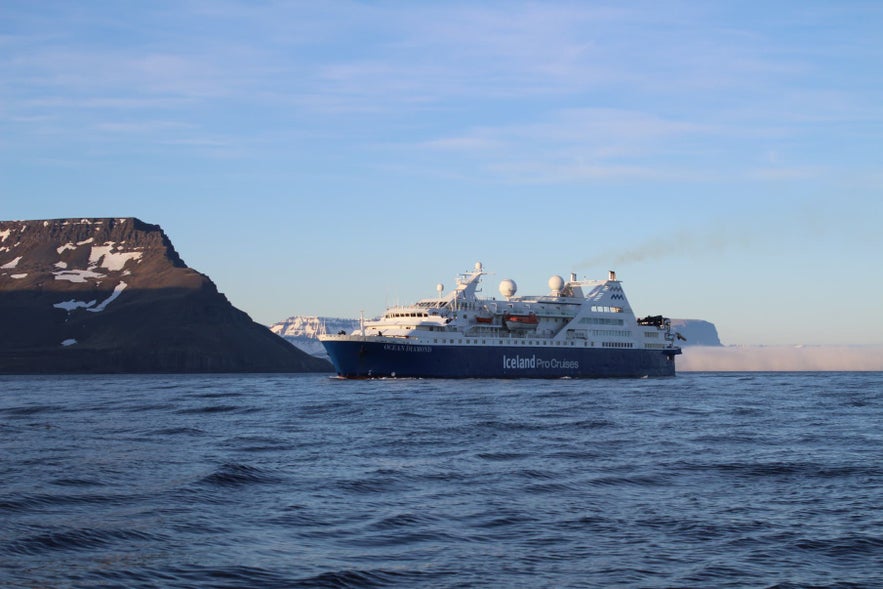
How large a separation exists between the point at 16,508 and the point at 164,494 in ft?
10.7

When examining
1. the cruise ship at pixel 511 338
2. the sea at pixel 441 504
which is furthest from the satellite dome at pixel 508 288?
the sea at pixel 441 504

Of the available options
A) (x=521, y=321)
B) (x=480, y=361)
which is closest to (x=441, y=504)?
(x=480, y=361)

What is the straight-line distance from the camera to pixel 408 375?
86.1 metres

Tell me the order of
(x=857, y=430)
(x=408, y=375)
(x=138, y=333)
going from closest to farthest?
(x=857, y=430) → (x=408, y=375) → (x=138, y=333)

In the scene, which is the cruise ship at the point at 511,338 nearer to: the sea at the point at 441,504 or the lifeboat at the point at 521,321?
the lifeboat at the point at 521,321

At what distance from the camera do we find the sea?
15062mm

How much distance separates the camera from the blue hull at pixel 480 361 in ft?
278

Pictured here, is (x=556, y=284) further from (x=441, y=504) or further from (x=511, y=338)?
(x=441, y=504)

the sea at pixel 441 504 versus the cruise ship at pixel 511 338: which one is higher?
the cruise ship at pixel 511 338

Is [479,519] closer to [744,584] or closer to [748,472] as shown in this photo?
[744,584]

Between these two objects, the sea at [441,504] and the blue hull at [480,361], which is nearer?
the sea at [441,504]

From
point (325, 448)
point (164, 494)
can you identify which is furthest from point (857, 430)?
point (164, 494)

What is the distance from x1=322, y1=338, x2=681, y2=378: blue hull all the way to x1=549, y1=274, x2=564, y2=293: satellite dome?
10.5 meters

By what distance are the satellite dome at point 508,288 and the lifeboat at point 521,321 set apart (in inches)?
303
